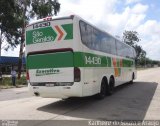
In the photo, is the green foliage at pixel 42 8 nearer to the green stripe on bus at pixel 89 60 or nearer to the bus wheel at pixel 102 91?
the green stripe on bus at pixel 89 60

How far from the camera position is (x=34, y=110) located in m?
11.5

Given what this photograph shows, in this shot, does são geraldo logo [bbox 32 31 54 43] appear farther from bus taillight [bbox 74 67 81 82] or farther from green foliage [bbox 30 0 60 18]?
green foliage [bbox 30 0 60 18]

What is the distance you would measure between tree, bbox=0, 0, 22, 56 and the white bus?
2218 cm

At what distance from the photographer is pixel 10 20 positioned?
34.2m

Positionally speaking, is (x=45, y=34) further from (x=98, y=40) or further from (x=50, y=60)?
(x=98, y=40)

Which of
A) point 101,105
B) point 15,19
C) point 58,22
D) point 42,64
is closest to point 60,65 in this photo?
point 42,64

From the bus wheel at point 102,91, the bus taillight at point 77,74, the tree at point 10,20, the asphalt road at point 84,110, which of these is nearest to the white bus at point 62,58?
the bus taillight at point 77,74

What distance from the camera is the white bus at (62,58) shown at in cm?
1144

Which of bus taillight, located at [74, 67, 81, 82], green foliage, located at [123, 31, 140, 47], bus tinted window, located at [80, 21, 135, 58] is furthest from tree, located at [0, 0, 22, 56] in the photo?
green foliage, located at [123, 31, 140, 47]

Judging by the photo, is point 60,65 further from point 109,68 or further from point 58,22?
point 109,68

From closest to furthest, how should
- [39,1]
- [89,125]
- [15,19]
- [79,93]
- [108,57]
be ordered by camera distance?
[89,125] < [79,93] < [108,57] < [15,19] < [39,1]

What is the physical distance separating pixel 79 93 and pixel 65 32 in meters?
2.39

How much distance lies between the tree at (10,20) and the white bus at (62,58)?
72.8 feet

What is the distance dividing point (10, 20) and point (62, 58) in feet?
79.2
